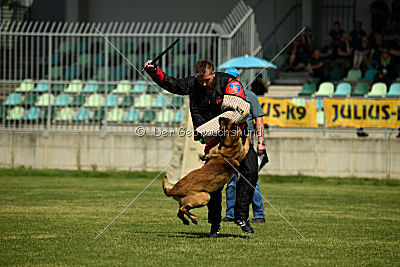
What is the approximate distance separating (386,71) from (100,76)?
8.22 m

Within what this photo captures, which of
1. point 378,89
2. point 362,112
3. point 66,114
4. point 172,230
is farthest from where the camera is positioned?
point 378,89

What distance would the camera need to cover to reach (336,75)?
24.1 meters

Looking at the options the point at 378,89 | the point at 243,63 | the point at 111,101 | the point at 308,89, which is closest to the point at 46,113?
the point at 111,101

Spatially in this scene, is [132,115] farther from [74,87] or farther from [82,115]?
[74,87]

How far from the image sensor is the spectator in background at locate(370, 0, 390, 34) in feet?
81.4

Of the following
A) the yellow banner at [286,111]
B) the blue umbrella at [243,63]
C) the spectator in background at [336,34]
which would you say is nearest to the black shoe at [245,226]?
the blue umbrella at [243,63]

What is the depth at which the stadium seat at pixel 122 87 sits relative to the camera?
19828 millimetres

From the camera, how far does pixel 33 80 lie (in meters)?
21.4

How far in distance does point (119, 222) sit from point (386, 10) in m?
17.3

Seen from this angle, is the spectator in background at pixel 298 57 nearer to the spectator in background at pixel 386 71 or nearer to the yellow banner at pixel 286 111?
the spectator in background at pixel 386 71

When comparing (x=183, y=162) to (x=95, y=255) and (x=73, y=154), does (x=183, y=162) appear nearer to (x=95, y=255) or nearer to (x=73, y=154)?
(x=73, y=154)

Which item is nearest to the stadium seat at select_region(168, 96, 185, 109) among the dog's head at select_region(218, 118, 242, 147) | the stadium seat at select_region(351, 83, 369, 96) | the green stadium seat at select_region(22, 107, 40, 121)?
the green stadium seat at select_region(22, 107, 40, 121)

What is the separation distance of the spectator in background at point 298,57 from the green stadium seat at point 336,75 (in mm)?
957

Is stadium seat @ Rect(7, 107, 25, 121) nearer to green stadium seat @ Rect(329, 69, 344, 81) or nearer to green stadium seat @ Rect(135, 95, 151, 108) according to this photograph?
green stadium seat @ Rect(135, 95, 151, 108)
